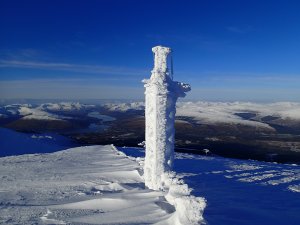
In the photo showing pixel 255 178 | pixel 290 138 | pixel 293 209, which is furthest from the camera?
pixel 290 138

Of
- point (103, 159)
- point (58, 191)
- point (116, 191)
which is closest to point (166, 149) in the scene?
point (116, 191)

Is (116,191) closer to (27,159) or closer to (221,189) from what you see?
(221,189)

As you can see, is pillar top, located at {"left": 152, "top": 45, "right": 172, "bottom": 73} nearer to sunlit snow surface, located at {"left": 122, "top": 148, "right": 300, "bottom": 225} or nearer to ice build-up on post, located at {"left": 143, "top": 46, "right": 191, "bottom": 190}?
ice build-up on post, located at {"left": 143, "top": 46, "right": 191, "bottom": 190}

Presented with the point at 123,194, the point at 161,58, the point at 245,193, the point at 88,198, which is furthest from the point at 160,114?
the point at 245,193

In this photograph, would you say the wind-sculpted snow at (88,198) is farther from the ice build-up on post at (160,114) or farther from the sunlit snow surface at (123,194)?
the ice build-up on post at (160,114)

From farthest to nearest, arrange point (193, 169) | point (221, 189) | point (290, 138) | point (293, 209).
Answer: point (290, 138) → point (193, 169) → point (221, 189) → point (293, 209)

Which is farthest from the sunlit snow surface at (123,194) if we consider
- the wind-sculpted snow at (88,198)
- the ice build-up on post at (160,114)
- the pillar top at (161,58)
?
the pillar top at (161,58)

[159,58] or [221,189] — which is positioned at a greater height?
[159,58]

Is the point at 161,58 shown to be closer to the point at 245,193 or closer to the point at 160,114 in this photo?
the point at 160,114

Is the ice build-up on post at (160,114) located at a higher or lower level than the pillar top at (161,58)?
lower
